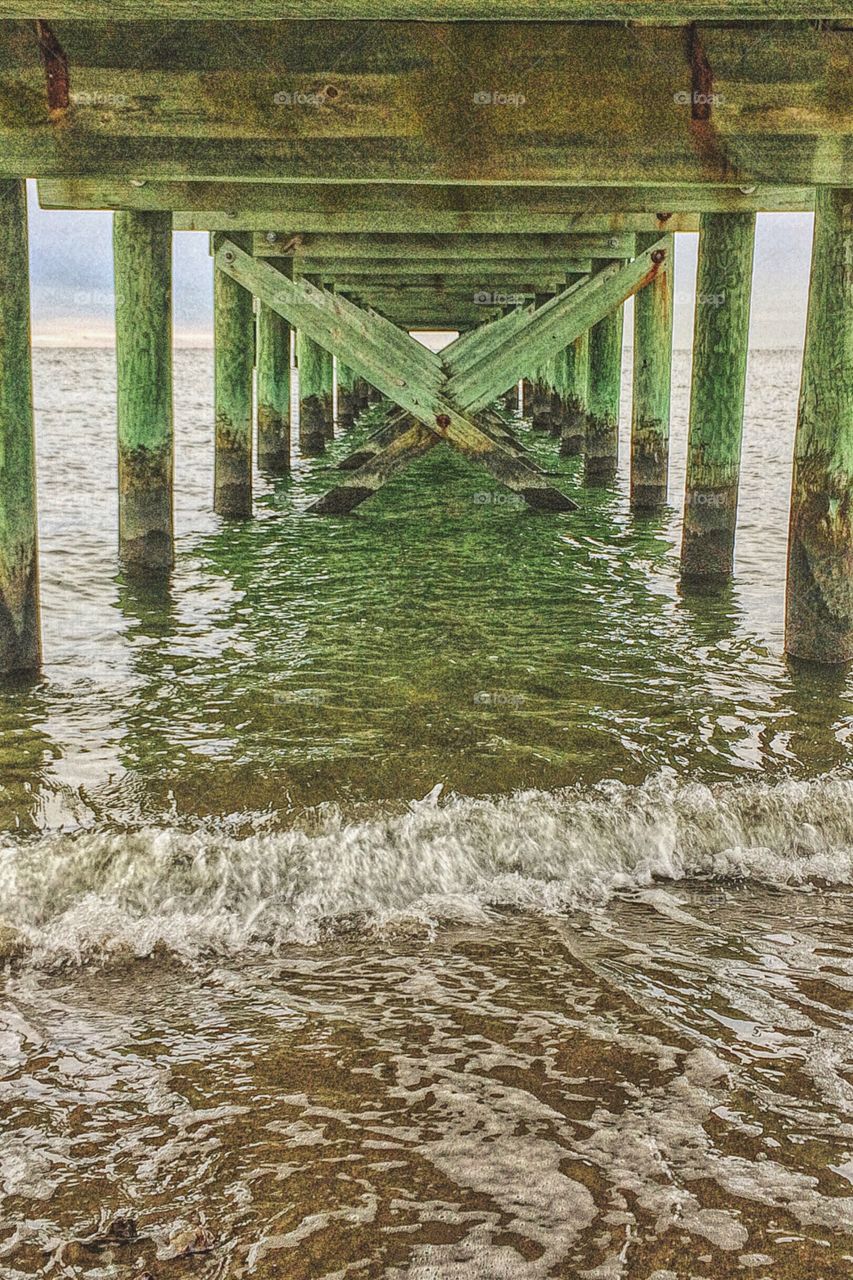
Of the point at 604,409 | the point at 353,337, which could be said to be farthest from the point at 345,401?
the point at 353,337

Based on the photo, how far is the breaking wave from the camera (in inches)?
128

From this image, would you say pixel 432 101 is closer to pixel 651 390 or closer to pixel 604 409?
pixel 651 390

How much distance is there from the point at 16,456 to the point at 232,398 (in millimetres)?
4585

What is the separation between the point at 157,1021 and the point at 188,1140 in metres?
0.49

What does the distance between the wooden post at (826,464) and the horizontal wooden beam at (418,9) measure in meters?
1.40

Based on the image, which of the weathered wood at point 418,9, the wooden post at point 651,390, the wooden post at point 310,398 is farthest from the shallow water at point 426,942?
the wooden post at point 310,398

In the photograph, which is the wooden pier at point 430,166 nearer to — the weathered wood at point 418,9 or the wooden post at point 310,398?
the weathered wood at point 418,9

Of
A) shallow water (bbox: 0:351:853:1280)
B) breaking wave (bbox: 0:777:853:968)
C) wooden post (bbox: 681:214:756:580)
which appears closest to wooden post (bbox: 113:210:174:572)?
shallow water (bbox: 0:351:853:1280)

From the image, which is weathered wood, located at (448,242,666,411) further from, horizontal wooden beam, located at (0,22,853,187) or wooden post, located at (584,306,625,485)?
horizontal wooden beam, located at (0,22,853,187)

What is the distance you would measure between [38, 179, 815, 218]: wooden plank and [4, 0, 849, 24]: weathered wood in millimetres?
2054

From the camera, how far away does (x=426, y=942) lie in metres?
3.16

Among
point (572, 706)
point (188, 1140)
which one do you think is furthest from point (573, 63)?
point (188, 1140)

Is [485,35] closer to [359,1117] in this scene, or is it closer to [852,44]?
[852,44]

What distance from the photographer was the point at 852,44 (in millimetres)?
4008
